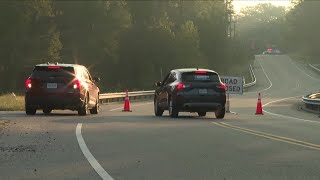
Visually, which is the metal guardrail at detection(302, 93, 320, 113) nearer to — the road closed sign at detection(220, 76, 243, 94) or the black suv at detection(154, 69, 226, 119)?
the road closed sign at detection(220, 76, 243, 94)

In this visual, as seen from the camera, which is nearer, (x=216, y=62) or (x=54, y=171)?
(x=54, y=171)

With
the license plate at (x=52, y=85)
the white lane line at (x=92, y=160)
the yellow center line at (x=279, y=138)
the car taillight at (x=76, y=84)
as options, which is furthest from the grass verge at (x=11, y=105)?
the white lane line at (x=92, y=160)

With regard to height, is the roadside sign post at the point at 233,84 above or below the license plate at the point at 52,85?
below

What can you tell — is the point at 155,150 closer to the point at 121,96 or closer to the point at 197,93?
the point at 197,93

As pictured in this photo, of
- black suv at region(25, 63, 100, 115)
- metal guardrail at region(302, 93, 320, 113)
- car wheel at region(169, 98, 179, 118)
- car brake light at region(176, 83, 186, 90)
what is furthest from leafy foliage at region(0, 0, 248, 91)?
car brake light at region(176, 83, 186, 90)

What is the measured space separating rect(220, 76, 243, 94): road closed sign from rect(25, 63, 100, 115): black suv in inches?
322

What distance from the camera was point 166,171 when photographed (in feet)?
31.8

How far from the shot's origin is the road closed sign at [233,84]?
28.6 meters

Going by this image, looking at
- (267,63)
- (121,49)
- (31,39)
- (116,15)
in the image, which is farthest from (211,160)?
(267,63)

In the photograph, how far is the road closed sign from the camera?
28.6 metres

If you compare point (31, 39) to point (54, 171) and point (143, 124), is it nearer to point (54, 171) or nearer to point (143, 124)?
point (143, 124)

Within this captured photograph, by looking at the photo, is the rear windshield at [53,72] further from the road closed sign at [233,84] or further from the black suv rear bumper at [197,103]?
the road closed sign at [233,84]

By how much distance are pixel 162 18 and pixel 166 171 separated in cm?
8957

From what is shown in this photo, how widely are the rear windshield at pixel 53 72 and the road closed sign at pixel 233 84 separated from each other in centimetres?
857
